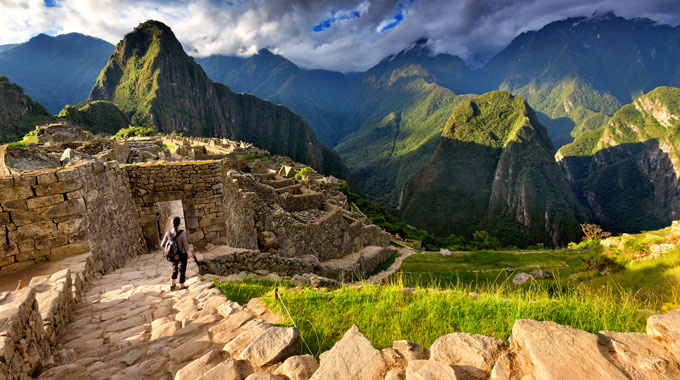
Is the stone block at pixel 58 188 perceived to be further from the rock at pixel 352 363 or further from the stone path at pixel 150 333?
the rock at pixel 352 363

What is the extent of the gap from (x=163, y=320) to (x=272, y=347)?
2.02m

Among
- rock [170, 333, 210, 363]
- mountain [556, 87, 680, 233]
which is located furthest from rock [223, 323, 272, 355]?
mountain [556, 87, 680, 233]

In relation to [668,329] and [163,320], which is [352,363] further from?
[163,320]

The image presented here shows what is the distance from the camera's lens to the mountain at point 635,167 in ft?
402

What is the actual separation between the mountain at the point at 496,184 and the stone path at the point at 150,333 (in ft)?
335

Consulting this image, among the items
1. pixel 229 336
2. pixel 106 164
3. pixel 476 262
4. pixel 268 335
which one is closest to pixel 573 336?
pixel 268 335

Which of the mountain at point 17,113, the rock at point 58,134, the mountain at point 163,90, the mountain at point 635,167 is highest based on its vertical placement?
the mountain at point 163,90

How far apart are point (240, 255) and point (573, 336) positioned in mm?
7253

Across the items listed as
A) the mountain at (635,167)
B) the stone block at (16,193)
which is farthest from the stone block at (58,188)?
the mountain at (635,167)

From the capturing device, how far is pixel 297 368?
2521mm

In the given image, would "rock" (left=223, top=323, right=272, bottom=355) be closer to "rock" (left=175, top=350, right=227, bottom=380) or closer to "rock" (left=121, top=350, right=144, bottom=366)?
"rock" (left=175, top=350, right=227, bottom=380)

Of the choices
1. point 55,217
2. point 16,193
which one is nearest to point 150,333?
point 55,217

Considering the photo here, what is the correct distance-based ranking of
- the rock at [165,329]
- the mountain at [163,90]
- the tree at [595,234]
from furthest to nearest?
the mountain at [163,90] < the tree at [595,234] < the rock at [165,329]

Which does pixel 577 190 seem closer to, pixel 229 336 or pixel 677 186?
pixel 677 186
